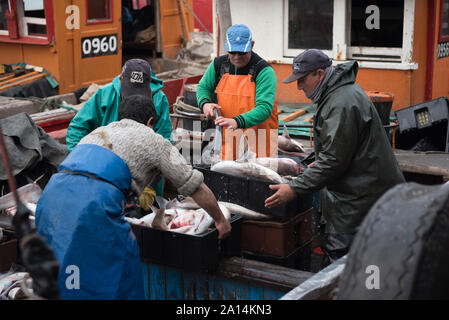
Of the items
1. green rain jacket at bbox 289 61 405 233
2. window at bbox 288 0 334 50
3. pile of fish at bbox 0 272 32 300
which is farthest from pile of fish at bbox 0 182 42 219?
window at bbox 288 0 334 50

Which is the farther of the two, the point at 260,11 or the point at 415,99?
the point at 260,11

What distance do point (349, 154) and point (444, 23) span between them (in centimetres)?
539

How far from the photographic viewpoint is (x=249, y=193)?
14.7 feet

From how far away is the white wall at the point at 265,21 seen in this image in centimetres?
844

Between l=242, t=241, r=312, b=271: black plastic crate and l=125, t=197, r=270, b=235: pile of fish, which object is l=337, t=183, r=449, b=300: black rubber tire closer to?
l=125, t=197, r=270, b=235: pile of fish

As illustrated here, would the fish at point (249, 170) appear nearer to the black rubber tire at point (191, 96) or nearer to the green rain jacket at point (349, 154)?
the green rain jacket at point (349, 154)

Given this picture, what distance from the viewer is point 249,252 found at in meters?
4.51

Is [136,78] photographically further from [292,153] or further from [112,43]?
[112,43]

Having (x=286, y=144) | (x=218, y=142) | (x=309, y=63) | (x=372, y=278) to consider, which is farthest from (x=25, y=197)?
(x=372, y=278)

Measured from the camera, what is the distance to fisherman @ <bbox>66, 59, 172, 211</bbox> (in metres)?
4.59

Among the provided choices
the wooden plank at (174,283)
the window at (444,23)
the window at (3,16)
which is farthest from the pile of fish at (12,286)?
the window at (3,16)
